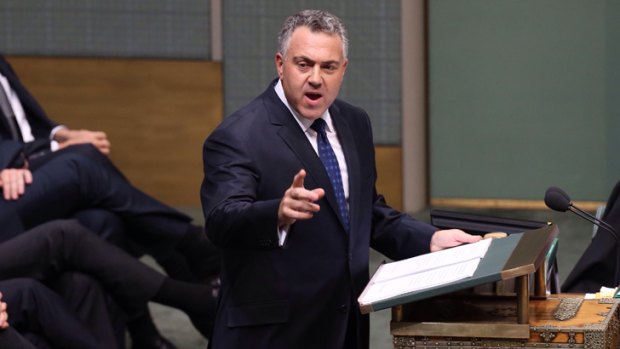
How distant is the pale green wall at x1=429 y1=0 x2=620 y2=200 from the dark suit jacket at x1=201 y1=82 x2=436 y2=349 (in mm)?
3879

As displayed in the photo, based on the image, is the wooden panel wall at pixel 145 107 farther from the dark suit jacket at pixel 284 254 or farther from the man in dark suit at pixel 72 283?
the dark suit jacket at pixel 284 254

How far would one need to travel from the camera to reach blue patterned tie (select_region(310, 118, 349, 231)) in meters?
2.75

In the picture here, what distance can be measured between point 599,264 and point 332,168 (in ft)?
3.67

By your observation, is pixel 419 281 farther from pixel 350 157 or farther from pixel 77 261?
pixel 77 261

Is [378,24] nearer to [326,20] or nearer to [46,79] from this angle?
[46,79]

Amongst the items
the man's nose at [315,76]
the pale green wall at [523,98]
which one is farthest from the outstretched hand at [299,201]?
the pale green wall at [523,98]

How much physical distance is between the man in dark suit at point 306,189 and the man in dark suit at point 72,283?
118 centimetres

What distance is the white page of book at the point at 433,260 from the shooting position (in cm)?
252

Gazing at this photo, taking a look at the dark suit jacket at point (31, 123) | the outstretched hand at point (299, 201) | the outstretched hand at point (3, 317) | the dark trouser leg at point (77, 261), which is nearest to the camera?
the outstretched hand at point (299, 201)

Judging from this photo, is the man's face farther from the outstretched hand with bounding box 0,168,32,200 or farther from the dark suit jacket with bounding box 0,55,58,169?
the dark suit jacket with bounding box 0,55,58,169

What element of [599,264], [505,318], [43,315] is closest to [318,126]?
[505,318]

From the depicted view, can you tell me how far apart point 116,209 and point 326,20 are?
2.01 meters

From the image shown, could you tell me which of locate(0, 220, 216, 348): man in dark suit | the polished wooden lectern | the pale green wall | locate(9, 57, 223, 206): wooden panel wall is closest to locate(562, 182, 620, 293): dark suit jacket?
the polished wooden lectern

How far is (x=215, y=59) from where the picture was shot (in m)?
6.82
